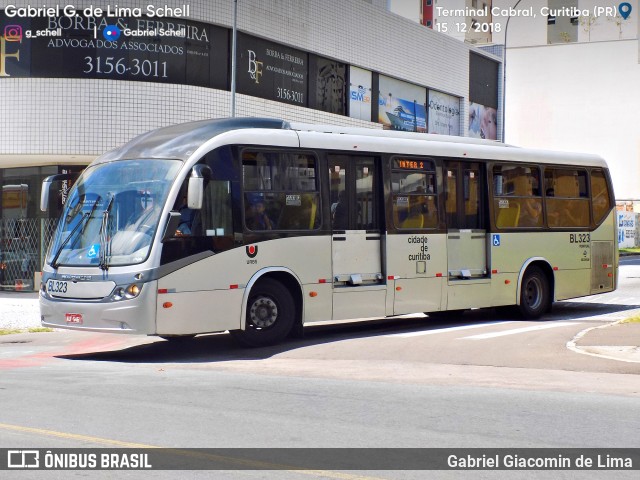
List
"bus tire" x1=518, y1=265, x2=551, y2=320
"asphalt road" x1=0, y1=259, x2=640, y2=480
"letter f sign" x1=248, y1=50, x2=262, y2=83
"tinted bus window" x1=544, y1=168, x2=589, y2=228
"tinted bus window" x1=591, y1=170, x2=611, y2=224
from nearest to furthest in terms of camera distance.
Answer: "asphalt road" x1=0, y1=259, x2=640, y2=480 → "bus tire" x1=518, y1=265, x2=551, y2=320 → "tinted bus window" x1=544, y1=168, x2=589, y2=228 → "tinted bus window" x1=591, y1=170, x2=611, y2=224 → "letter f sign" x1=248, y1=50, x2=262, y2=83

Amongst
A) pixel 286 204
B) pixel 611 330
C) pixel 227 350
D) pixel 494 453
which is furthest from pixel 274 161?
pixel 494 453

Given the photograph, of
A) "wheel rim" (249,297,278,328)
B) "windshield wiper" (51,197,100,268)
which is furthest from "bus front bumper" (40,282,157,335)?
"wheel rim" (249,297,278,328)

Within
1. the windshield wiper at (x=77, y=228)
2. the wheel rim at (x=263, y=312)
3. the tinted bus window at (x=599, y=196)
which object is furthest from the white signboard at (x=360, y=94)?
the windshield wiper at (x=77, y=228)

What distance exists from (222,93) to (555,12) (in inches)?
1838

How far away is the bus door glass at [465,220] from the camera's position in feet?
59.3

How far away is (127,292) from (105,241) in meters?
0.83

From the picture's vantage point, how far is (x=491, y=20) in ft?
254

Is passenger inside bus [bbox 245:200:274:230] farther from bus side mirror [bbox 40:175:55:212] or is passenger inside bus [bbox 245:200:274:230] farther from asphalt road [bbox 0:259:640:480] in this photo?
bus side mirror [bbox 40:175:55:212]

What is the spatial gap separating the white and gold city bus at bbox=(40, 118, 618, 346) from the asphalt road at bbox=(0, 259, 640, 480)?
0.72m

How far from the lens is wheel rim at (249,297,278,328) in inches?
584

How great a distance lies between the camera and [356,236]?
1628 cm

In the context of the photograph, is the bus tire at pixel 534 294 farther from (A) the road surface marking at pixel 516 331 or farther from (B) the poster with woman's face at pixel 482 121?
(B) the poster with woman's face at pixel 482 121

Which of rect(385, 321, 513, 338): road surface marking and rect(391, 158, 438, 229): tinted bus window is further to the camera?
rect(391, 158, 438, 229): tinted bus window

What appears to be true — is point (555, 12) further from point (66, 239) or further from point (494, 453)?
point (494, 453)
